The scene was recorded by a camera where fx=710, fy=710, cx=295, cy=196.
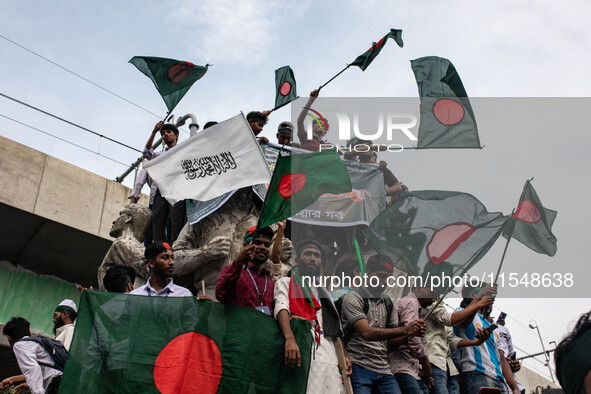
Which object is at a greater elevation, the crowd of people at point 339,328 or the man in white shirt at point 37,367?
the crowd of people at point 339,328

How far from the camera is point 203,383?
5152mm

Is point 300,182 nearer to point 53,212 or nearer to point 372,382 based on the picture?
point 372,382

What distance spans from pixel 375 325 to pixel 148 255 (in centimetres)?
199

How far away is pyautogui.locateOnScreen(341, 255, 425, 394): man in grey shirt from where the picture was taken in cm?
575

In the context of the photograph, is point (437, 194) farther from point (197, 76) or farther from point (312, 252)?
point (197, 76)

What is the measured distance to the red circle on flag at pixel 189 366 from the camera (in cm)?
509

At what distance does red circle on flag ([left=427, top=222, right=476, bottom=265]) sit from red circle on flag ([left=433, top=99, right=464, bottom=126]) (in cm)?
234

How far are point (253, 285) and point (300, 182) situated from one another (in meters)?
1.00

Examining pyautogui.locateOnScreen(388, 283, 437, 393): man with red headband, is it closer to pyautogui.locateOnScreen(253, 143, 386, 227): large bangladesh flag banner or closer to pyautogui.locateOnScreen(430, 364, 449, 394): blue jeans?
pyautogui.locateOnScreen(430, 364, 449, 394): blue jeans

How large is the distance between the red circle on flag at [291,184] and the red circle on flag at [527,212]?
244 centimetres

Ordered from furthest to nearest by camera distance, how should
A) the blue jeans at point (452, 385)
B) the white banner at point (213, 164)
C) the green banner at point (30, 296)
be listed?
the green banner at point (30, 296), the blue jeans at point (452, 385), the white banner at point (213, 164)

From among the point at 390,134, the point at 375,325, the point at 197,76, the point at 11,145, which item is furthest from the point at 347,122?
the point at 11,145

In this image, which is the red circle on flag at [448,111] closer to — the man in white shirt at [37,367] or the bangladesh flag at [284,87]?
the bangladesh flag at [284,87]

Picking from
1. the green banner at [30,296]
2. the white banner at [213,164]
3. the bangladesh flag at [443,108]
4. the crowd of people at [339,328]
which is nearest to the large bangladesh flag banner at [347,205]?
the bangladesh flag at [443,108]
